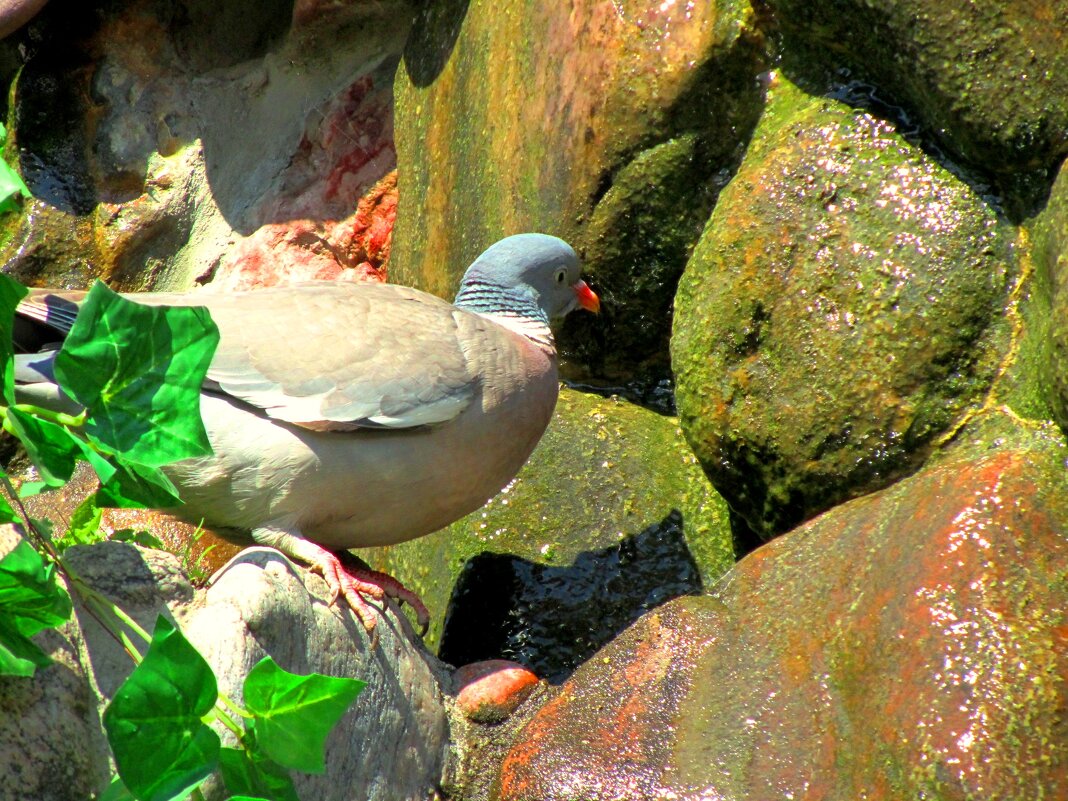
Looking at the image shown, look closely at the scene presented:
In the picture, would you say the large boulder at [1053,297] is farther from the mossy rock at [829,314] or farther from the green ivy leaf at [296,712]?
the green ivy leaf at [296,712]

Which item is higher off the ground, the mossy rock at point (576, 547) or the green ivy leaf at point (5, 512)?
the green ivy leaf at point (5, 512)

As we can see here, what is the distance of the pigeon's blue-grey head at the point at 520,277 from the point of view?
4555 millimetres

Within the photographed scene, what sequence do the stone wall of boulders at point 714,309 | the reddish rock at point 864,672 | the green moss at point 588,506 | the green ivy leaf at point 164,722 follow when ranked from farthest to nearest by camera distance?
the green moss at point 588,506 < the stone wall of boulders at point 714,309 < the reddish rock at point 864,672 < the green ivy leaf at point 164,722

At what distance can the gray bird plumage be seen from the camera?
360 cm

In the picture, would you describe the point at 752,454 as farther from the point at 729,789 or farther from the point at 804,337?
the point at 729,789

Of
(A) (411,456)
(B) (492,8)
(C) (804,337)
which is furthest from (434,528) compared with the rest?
(B) (492,8)

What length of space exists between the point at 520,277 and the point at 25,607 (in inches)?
100

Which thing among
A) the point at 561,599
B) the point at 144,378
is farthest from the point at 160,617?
the point at 561,599

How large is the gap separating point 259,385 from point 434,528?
0.77 m

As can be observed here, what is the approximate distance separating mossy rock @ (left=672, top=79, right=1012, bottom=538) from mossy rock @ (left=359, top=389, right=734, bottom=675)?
1.63ft

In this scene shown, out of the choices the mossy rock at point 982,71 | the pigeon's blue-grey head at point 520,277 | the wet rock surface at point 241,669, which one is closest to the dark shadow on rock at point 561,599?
the wet rock surface at point 241,669

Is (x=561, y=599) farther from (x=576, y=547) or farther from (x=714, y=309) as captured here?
(x=714, y=309)

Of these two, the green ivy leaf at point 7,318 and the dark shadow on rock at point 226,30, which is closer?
the green ivy leaf at point 7,318

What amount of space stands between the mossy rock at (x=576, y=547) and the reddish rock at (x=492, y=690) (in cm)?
53
